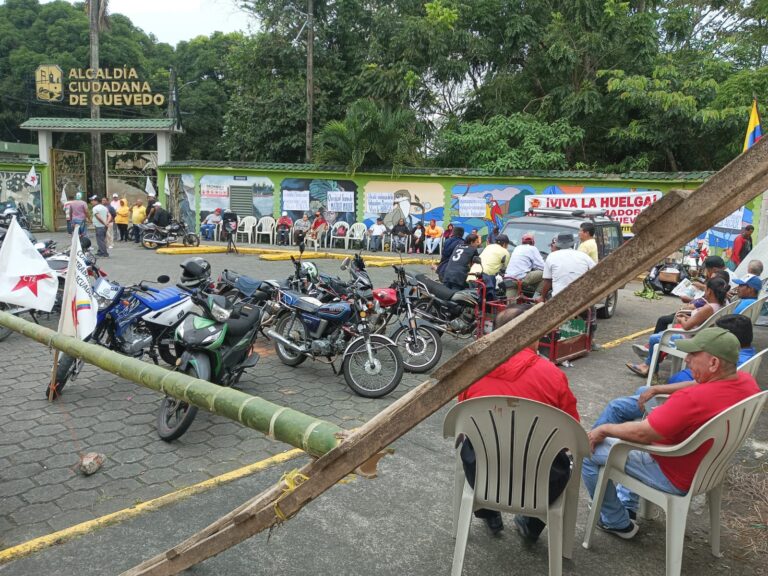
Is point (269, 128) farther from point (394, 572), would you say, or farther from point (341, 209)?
point (394, 572)

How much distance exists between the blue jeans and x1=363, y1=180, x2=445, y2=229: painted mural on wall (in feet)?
54.2

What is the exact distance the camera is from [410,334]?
699cm

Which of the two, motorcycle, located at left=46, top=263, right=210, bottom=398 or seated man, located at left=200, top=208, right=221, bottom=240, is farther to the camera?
seated man, located at left=200, top=208, right=221, bottom=240

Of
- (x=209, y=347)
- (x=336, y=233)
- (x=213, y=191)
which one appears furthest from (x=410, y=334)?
A: (x=213, y=191)

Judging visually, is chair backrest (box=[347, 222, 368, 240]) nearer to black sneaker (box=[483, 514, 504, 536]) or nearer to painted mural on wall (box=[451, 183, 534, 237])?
painted mural on wall (box=[451, 183, 534, 237])

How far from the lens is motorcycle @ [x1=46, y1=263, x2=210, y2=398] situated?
5.78 metres

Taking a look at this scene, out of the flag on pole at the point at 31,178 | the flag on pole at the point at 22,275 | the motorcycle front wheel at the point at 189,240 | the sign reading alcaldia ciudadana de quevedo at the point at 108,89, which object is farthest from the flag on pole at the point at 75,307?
the sign reading alcaldia ciudadana de quevedo at the point at 108,89

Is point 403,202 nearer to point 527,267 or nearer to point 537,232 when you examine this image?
point 537,232

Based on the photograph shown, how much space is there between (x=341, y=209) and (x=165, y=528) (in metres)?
17.7

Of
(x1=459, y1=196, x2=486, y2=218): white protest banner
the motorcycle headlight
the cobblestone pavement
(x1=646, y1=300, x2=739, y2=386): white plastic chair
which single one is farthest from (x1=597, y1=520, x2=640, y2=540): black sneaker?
(x1=459, y1=196, x2=486, y2=218): white protest banner

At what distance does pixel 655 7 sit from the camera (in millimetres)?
22016

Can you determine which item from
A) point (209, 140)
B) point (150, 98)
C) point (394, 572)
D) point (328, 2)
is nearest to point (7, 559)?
point (394, 572)

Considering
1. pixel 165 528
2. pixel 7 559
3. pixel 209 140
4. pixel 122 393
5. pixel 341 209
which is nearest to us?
pixel 7 559

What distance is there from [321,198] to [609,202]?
9.41 m
